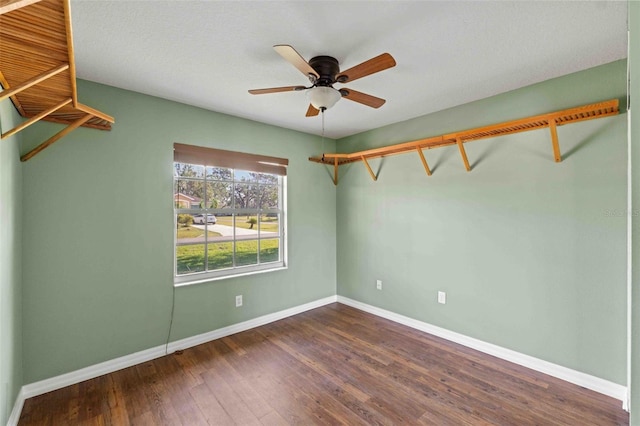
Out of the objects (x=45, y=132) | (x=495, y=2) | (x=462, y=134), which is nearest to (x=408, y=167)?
(x=462, y=134)

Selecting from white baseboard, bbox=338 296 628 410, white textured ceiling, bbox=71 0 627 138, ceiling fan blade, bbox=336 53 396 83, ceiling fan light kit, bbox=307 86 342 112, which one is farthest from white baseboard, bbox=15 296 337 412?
ceiling fan blade, bbox=336 53 396 83

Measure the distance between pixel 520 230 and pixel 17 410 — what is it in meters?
4.05

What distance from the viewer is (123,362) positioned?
2.55m

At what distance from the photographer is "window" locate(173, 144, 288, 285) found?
119 inches

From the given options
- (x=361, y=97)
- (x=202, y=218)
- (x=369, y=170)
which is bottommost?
(x=202, y=218)

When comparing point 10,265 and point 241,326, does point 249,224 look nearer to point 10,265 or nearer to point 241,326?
point 241,326

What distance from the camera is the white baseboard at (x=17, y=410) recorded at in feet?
5.98

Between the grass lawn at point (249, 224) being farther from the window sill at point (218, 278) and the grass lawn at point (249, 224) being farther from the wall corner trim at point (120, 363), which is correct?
the wall corner trim at point (120, 363)

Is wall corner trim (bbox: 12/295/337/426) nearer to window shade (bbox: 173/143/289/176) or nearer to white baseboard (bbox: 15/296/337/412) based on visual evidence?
white baseboard (bbox: 15/296/337/412)

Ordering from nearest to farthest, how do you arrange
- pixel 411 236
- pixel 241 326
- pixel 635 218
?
pixel 635 218, pixel 241 326, pixel 411 236

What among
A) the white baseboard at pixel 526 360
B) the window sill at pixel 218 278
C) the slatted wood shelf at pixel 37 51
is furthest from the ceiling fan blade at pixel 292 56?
the white baseboard at pixel 526 360

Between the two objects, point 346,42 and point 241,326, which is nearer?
point 346,42

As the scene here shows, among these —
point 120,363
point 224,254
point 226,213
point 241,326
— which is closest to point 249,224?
point 226,213

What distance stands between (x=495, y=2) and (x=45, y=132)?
3.18m
